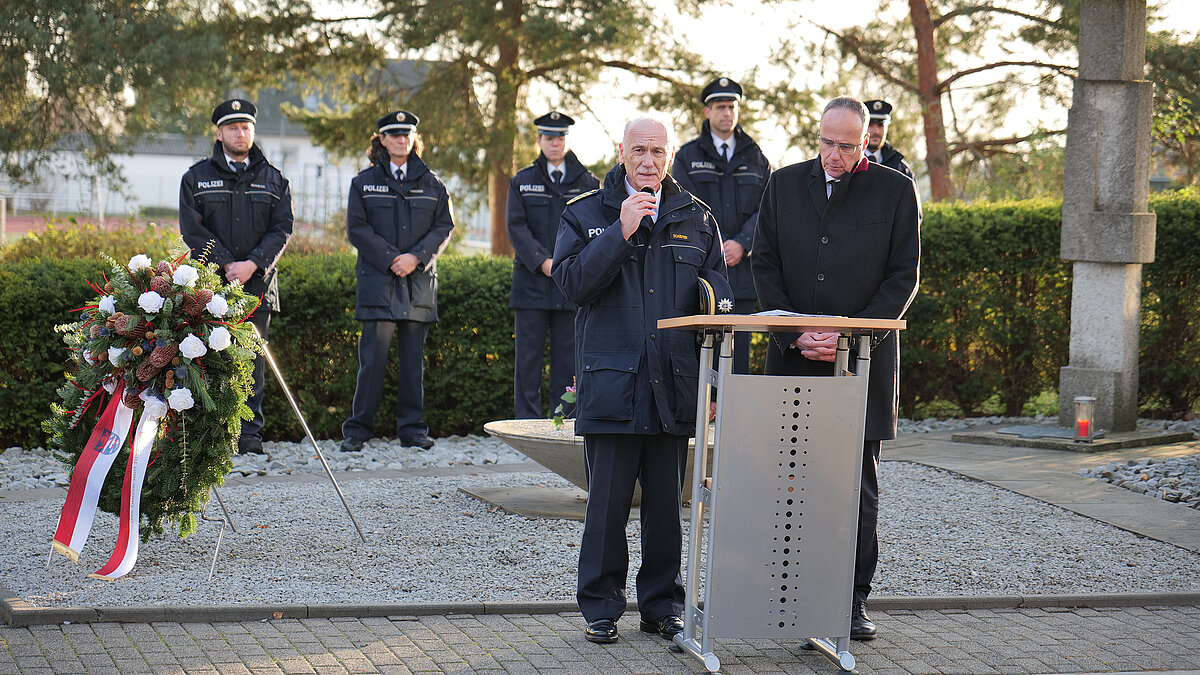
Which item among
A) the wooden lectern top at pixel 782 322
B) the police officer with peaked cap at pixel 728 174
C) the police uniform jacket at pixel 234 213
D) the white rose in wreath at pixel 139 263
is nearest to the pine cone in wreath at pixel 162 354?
the white rose in wreath at pixel 139 263

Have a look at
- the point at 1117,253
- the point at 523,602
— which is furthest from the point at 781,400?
the point at 1117,253

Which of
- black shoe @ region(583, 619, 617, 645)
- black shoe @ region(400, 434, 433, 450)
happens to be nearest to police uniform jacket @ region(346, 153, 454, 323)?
black shoe @ region(400, 434, 433, 450)

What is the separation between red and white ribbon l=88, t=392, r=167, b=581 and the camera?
17.6 feet

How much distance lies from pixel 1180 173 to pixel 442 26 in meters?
11.2

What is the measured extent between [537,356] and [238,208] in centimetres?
236

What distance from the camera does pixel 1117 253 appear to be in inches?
390

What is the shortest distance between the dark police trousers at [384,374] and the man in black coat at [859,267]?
4.80 meters

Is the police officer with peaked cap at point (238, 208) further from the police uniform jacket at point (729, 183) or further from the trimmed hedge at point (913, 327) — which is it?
the police uniform jacket at point (729, 183)

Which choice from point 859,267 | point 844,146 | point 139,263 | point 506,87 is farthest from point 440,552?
point 506,87

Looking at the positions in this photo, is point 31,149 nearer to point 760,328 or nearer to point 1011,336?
point 1011,336

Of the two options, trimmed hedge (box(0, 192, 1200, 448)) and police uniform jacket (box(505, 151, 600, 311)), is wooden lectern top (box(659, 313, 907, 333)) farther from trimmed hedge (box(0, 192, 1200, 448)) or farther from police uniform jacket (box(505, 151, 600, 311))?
trimmed hedge (box(0, 192, 1200, 448))

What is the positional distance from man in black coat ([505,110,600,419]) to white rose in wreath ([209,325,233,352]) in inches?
161

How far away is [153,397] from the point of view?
18.2ft

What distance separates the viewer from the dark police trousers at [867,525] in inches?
197
